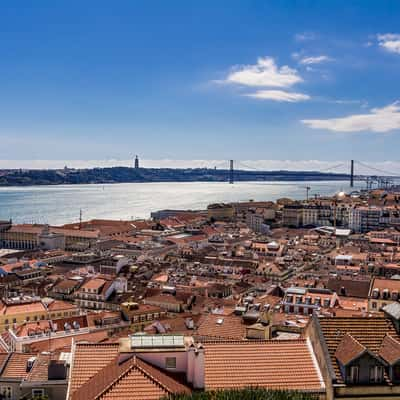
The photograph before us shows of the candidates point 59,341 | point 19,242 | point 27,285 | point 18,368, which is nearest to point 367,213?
point 19,242

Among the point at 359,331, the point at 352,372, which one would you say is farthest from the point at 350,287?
the point at 352,372

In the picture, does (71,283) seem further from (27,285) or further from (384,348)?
(384,348)

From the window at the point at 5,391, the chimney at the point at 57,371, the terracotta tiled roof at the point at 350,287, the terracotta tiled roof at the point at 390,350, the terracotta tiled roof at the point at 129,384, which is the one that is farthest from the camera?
the terracotta tiled roof at the point at 350,287

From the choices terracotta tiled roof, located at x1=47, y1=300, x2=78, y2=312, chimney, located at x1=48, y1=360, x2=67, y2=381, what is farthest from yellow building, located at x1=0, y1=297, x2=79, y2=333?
chimney, located at x1=48, y1=360, x2=67, y2=381

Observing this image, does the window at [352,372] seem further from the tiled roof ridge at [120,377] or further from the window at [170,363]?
the window at [170,363]

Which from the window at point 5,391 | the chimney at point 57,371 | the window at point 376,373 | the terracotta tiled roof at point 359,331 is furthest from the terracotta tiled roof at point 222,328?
the window at point 376,373

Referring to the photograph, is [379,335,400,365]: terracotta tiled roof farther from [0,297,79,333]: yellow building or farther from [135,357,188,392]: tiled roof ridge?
[0,297,79,333]: yellow building

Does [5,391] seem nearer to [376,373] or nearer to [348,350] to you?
[348,350]
